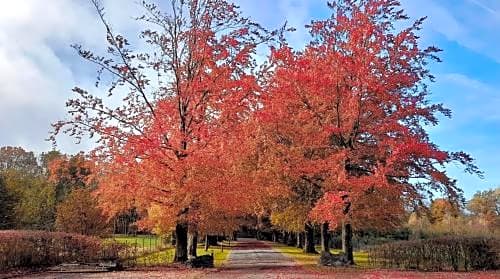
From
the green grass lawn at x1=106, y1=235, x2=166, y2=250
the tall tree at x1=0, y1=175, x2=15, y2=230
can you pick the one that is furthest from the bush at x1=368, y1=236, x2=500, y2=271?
the tall tree at x1=0, y1=175, x2=15, y2=230

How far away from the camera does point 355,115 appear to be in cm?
2564

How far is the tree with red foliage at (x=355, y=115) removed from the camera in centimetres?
2472

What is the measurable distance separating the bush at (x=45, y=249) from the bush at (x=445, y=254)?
14494mm

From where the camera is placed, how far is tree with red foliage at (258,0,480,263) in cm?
2472

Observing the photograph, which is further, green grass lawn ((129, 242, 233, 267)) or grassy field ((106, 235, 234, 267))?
grassy field ((106, 235, 234, 267))

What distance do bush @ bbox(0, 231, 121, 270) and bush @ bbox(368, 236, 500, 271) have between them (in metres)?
14.5

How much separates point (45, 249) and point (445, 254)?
63.7 ft

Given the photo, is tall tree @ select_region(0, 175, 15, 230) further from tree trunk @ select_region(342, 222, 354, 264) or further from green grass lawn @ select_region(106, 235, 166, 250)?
tree trunk @ select_region(342, 222, 354, 264)

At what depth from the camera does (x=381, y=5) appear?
25.8 m

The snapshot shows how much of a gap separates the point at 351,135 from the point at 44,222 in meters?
47.1

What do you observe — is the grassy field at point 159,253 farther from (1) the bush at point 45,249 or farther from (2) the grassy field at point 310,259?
(2) the grassy field at point 310,259

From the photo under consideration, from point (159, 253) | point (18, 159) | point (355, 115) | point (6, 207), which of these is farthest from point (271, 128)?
point (18, 159)

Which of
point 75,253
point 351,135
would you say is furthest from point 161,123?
point 351,135

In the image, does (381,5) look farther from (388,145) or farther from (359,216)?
(359,216)
